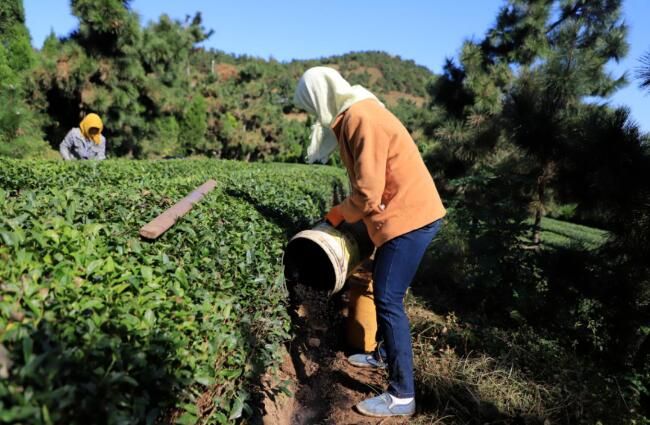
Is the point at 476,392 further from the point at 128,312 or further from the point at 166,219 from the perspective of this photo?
the point at 128,312

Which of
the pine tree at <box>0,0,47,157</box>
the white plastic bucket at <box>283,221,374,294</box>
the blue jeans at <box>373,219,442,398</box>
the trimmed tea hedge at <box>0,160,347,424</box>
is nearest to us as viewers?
the trimmed tea hedge at <box>0,160,347,424</box>

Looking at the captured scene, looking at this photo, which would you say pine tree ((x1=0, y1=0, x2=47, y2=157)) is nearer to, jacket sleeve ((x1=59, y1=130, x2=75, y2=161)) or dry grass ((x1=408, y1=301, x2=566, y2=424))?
jacket sleeve ((x1=59, y1=130, x2=75, y2=161))

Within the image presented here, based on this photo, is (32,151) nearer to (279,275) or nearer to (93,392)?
(279,275)

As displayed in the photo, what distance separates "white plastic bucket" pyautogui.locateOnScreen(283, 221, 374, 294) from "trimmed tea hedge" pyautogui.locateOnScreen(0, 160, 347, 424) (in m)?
0.28

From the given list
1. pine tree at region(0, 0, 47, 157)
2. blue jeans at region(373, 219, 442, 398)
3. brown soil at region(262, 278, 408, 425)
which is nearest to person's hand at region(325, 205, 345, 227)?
blue jeans at region(373, 219, 442, 398)

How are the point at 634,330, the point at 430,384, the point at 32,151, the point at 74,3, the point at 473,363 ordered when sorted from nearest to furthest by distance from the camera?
1. the point at 430,384
2. the point at 473,363
3. the point at 634,330
4. the point at 32,151
5. the point at 74,3

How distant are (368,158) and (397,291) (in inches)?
34.0

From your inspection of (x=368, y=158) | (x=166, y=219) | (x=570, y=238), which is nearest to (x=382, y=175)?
(x=368, y=158)

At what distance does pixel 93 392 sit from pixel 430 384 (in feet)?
8.36

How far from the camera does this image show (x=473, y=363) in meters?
3.35

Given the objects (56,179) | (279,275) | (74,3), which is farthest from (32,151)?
(279,275)

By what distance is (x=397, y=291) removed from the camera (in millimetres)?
2697

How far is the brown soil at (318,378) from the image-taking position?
280cm

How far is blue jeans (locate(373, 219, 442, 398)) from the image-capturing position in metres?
2.64
